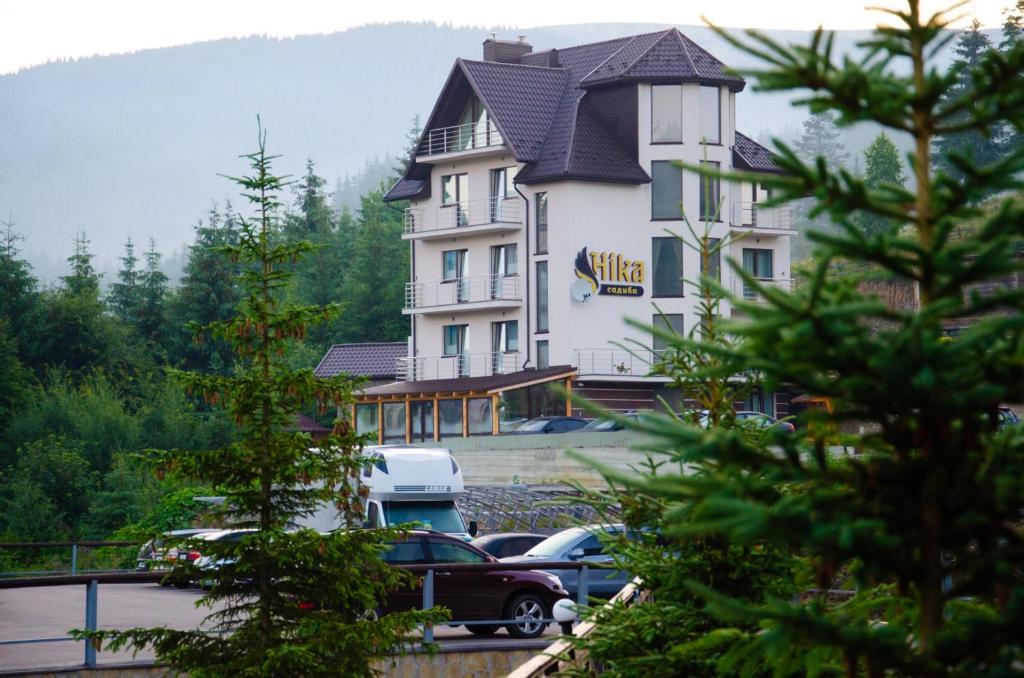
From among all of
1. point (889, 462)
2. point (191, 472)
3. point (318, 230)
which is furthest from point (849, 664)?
point (318, 230)

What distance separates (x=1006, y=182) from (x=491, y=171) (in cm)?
5838

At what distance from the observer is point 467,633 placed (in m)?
23.3

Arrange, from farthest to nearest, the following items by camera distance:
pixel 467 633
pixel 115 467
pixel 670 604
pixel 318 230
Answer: pixel 318 230 < pixel 115 467 < pixel 467 633 < pixel 670 604

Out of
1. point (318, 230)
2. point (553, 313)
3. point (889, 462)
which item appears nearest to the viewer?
point (889, 462)

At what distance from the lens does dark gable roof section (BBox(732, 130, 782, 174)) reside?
204 ft

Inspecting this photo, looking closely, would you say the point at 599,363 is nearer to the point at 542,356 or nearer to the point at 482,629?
the point at 542,356

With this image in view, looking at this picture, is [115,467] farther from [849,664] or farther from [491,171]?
[849,664]

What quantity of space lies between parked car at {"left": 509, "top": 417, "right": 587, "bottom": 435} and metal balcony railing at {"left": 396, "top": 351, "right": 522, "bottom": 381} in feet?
19.6

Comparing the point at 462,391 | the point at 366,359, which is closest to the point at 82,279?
the point at 366,359

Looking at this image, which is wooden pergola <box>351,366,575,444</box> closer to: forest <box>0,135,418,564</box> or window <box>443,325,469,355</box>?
window <box>443,325,469,355</box>

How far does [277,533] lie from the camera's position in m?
13.3

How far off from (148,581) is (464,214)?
44.3 meters

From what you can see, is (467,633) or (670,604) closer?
(670,604)

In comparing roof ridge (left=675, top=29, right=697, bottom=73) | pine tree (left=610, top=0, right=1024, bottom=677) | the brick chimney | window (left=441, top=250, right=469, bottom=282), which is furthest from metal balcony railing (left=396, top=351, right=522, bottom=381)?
pine tree (left=610, top=0, right=1024, bottom=677)
